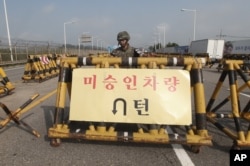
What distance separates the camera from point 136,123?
4.63 m

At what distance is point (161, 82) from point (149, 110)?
48cm

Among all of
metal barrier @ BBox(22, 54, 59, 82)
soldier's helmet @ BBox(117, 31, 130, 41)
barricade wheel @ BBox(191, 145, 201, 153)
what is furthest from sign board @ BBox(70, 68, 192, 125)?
metal barrier @ BBox(22, 54, 59, 82)

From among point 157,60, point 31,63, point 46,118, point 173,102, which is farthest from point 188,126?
point 31,63

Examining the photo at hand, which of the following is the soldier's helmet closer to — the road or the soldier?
the soldier

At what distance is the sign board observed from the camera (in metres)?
4.45

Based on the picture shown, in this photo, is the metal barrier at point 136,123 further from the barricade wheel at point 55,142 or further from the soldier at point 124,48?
the soldier at point 124,48

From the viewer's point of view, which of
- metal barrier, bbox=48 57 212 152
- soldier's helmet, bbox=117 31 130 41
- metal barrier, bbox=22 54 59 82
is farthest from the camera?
metal barrier, bbox=22 54 59 82

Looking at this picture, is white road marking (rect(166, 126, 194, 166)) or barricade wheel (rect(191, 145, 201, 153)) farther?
barricade wheel (rect(191, 145, 201, 153))

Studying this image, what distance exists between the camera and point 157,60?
15.5ft

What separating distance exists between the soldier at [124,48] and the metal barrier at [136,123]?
1.28 metres

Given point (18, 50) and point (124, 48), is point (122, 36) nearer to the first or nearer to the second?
point (124, 48)

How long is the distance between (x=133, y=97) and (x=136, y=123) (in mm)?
447

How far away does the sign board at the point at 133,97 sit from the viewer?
445 centimetres

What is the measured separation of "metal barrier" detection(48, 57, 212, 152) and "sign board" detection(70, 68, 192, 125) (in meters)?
0.14
